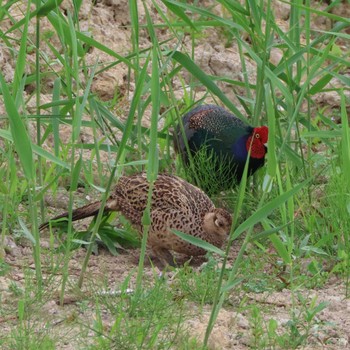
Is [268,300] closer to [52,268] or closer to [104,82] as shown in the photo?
[52,268]

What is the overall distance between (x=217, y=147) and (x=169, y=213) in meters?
1.13

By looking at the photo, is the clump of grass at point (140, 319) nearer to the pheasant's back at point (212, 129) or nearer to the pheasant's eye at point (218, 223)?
the pheasant's eye at point (218, 223)

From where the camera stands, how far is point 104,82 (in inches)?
267

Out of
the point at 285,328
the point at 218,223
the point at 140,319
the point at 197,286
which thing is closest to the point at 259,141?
the point at 218,223

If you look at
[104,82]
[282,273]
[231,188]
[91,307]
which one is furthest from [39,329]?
[104,82]

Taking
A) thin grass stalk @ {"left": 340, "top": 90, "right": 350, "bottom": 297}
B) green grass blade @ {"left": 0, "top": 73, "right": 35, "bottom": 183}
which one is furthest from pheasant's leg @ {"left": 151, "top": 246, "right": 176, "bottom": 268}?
green grass blade @ {"left": 0, "top": 73, "right": 35, "bottom": 183}

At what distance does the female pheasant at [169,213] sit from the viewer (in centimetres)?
490

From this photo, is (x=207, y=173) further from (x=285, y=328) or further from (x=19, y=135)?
(x=19, y=135)

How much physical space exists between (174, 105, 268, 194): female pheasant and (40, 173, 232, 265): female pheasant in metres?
0.50

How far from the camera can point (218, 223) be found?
4922mm

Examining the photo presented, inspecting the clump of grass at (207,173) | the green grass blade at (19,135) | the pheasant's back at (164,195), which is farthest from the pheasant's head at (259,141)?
the green grass blade at (19,135)

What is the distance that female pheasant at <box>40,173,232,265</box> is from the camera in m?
4.90

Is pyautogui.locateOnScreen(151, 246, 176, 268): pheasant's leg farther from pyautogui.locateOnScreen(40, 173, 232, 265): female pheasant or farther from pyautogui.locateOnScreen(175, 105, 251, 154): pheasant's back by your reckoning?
pyautogui.locateOnScreen(175, 105, 251, 154): pheasant's back

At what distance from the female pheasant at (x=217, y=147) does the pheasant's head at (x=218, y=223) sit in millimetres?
590
